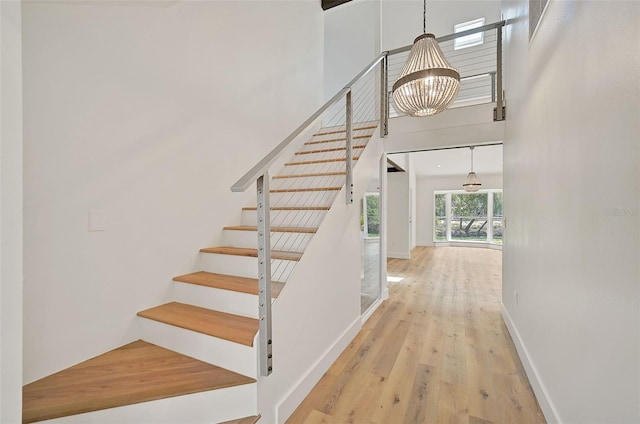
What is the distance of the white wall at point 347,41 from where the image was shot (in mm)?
5607

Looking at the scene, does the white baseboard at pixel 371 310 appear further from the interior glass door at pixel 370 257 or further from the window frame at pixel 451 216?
the window frame at pixel 451 216

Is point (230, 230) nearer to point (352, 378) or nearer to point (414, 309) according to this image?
point (352, 378)

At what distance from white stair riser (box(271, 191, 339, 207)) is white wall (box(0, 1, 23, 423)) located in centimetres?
184

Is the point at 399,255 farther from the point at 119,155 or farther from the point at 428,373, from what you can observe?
the point at 119,155

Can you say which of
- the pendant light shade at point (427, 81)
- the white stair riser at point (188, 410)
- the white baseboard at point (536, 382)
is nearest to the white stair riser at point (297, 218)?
the pendant light shade at point (427, 81)

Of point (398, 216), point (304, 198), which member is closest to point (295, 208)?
point (304, 198)

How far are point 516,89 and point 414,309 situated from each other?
2588 mm

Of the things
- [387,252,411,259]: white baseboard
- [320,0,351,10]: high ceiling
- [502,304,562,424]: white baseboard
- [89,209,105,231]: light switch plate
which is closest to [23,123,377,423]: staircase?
[89,209,105,231]: light switch plate

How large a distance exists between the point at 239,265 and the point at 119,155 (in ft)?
3.58

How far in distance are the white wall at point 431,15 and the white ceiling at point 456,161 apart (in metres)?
2.62

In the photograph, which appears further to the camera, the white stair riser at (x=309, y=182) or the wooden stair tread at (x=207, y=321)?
the white stair riser at (x=309, y=182)

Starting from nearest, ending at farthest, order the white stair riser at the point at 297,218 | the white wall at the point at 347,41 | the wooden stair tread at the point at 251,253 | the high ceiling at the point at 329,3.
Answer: the wooden stair tread at the point at 251,253, the white stair riser at the point at 297,218, the high ceiling at the point at 329,3, the white wall at the point at 347,41

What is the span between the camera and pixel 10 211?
0.98 meters

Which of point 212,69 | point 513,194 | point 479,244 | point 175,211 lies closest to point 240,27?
point 212,69
